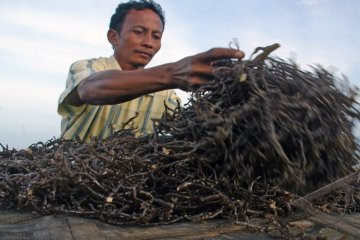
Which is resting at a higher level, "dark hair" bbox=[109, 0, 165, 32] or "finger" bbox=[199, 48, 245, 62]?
"dark hair" bbox=[109, 0, 165, 32]

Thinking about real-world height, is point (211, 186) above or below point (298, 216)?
above

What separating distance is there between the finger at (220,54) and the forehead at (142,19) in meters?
2.12

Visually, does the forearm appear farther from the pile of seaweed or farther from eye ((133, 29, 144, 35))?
eye ((133, 29, 144, 35))

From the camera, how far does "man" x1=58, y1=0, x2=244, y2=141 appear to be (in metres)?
1.80

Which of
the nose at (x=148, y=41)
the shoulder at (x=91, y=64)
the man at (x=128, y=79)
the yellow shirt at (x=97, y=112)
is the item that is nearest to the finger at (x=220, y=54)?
the man at (x=128, y=79)

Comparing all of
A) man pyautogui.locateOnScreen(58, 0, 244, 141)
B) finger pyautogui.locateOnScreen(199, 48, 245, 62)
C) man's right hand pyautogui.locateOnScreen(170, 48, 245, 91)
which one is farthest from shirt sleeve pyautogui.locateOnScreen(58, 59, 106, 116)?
finger pyautogui.locateOnScreen(199, 48, 245, 62)

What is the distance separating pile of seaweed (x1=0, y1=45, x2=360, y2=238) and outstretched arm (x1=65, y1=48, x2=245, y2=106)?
0.25 feet

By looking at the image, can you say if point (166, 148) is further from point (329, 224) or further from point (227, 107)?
point (329, 224)

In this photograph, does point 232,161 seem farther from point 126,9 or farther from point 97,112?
point 126,9

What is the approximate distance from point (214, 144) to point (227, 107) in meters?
0.16

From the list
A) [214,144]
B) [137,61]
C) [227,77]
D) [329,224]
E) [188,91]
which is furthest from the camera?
[137,61]

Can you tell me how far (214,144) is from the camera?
1521 mm

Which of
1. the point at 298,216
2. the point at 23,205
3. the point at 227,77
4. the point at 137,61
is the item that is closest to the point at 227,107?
the point at 227,77

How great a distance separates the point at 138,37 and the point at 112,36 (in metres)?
0.35
